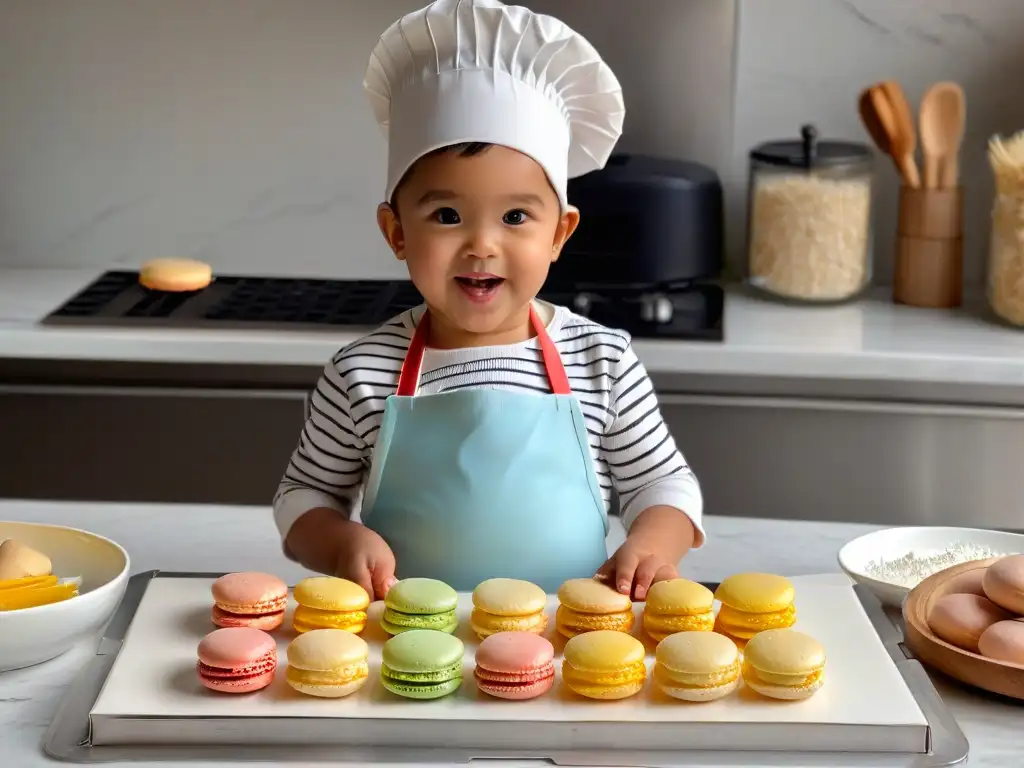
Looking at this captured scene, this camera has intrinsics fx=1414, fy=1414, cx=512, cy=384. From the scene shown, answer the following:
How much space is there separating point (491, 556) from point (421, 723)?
37 cm

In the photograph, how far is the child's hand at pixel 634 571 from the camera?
3.63 feet

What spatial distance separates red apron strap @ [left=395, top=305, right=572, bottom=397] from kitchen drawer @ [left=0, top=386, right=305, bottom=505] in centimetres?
93

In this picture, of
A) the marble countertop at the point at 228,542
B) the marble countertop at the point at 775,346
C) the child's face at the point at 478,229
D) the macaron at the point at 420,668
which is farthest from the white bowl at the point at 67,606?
the marble countertop at the point at 775,346

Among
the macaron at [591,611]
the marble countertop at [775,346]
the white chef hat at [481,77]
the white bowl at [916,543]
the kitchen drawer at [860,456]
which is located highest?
the white chef hat at [481,77]

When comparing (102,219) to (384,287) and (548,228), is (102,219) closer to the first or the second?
(384,287)

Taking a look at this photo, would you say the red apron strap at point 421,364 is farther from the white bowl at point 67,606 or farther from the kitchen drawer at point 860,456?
the kitchen drawer at point 860,456

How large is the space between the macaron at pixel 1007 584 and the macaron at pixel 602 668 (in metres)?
0.26

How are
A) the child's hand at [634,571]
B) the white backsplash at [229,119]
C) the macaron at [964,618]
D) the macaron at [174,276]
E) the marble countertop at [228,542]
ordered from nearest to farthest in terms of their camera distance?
the macaron at [964,618] → the child's hand at [634,571] → the marble countertop at [228,542] → the macaron at [174,276] → the white backsplash at [229,119]

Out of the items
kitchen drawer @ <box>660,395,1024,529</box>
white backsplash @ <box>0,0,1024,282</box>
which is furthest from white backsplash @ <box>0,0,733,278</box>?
kitchen drawer @ <box>660,395,1024,529</box>

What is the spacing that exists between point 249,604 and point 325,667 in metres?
0.13

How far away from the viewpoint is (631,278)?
2.31 m

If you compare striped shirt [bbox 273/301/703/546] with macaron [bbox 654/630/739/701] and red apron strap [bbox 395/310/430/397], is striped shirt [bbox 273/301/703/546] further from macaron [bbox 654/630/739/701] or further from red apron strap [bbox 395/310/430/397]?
macaron [bbox 654/630/739/701]

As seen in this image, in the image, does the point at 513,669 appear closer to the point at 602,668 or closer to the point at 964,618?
the point at 602,668

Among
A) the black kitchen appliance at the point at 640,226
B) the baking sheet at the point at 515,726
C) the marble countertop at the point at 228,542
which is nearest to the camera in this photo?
the baking sheet at the point at 515,726
